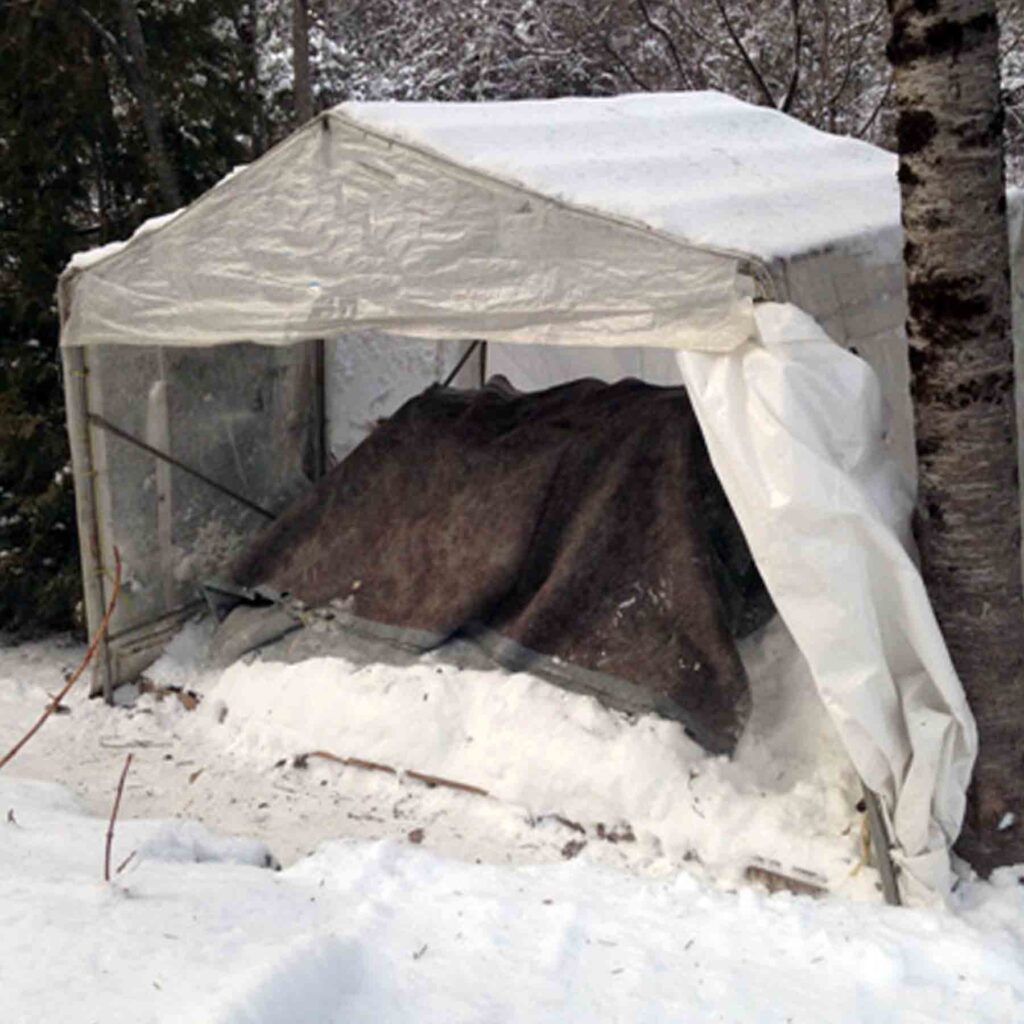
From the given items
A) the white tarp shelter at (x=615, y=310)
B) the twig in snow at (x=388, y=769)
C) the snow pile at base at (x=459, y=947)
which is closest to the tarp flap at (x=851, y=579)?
the white tarp shelter at (x=615, y=310)

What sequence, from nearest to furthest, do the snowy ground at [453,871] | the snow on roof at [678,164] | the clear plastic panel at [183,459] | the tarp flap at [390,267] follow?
the snowy ground at [453,871] < the tarp flap at [390,267] < the snow on roof at [678,164] < the clear plastic panel at [183,459]

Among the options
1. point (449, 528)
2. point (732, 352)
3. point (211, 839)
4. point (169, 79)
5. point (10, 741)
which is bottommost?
point (10, 741)

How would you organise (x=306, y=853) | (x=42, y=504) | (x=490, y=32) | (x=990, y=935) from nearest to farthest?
(x=990, y=935) < (x=306, y=853) < (x=42, y=504) < (x=490, y=32)

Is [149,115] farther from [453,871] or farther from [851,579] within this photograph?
[851,579]

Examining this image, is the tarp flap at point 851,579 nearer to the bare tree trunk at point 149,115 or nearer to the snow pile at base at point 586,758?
the snow pile at base at point 586,758

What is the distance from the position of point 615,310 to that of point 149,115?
461cm

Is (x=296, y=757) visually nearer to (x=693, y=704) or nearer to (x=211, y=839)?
(x=211, y=839)

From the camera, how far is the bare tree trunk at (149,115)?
7.40 m

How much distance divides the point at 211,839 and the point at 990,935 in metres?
2.27

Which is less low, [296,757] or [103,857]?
[103,857]

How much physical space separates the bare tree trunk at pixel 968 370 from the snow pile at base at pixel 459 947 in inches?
19.5

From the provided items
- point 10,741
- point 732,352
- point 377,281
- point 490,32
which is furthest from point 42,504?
point 490,32

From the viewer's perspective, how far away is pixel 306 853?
4.38m

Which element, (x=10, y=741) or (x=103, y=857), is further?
(x=10, y=741)
